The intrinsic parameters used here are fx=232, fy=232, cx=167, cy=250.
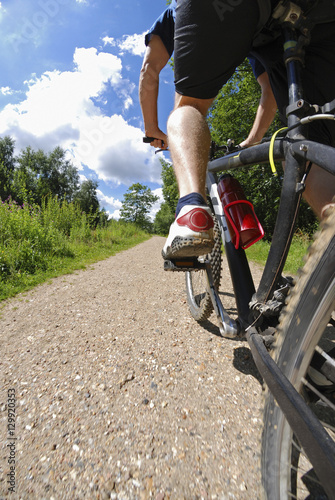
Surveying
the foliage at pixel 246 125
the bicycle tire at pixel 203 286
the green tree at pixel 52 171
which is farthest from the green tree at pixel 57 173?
the bicycle tire at pixel 203 286

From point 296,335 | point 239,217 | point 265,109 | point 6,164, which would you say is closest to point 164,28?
point 265,109

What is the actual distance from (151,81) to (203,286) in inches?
58.7

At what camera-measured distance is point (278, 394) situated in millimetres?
539

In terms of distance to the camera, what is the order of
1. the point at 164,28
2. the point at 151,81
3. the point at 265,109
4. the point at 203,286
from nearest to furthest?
1. the point at 164,28
2. the point at 151,81
3. the point at 265,109
4. the point at 203,286

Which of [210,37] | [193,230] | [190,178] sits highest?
[210,37]

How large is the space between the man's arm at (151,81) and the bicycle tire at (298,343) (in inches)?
54.4

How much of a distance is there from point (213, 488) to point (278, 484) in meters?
0.31

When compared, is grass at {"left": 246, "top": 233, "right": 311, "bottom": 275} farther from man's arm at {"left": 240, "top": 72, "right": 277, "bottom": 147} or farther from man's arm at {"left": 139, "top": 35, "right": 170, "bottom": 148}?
man's arm at {"left": 139, "top": 35, "right": 170, "bottom": 148}

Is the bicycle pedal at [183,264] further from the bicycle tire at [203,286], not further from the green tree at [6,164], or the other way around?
the green tree at [6,164]

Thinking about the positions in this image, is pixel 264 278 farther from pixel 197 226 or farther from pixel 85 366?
pixel 85 366

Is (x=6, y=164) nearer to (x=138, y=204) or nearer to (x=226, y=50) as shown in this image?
(x=138, y=204)

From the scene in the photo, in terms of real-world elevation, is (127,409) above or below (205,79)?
below

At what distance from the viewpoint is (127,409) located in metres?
1.02

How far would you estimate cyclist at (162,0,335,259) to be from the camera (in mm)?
894
